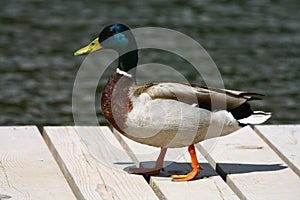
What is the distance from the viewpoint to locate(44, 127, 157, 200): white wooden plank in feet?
14.5

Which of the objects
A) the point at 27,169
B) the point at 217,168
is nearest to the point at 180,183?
the point at 217,168

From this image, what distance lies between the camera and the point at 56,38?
33.9ft

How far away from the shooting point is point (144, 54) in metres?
9.80

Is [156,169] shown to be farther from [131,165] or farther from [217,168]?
[217,168]

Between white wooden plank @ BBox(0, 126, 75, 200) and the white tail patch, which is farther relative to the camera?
the white tail patch

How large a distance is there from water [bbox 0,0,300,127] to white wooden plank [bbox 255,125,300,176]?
9.02 ft

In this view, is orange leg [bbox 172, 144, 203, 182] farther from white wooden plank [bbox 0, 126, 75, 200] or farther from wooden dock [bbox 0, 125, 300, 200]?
white wooden plank [bbox 0, 126, 75, 200]

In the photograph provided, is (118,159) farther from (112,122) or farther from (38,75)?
(38,75)

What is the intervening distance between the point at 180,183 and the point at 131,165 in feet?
1.47

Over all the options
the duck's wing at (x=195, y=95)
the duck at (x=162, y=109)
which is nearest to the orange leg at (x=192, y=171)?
the duck at (x=162, y=109)

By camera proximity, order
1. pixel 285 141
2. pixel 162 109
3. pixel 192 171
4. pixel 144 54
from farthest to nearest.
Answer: pixel 144 54 < pixel 285 141 < pixel 192 171 < pixel 162 109

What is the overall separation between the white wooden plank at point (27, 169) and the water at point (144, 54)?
2865 millimetres

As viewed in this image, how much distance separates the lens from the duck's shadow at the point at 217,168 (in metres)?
4.77

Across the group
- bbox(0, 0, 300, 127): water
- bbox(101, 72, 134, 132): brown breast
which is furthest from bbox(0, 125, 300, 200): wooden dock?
bbox(0, 0, 300, 127): water
